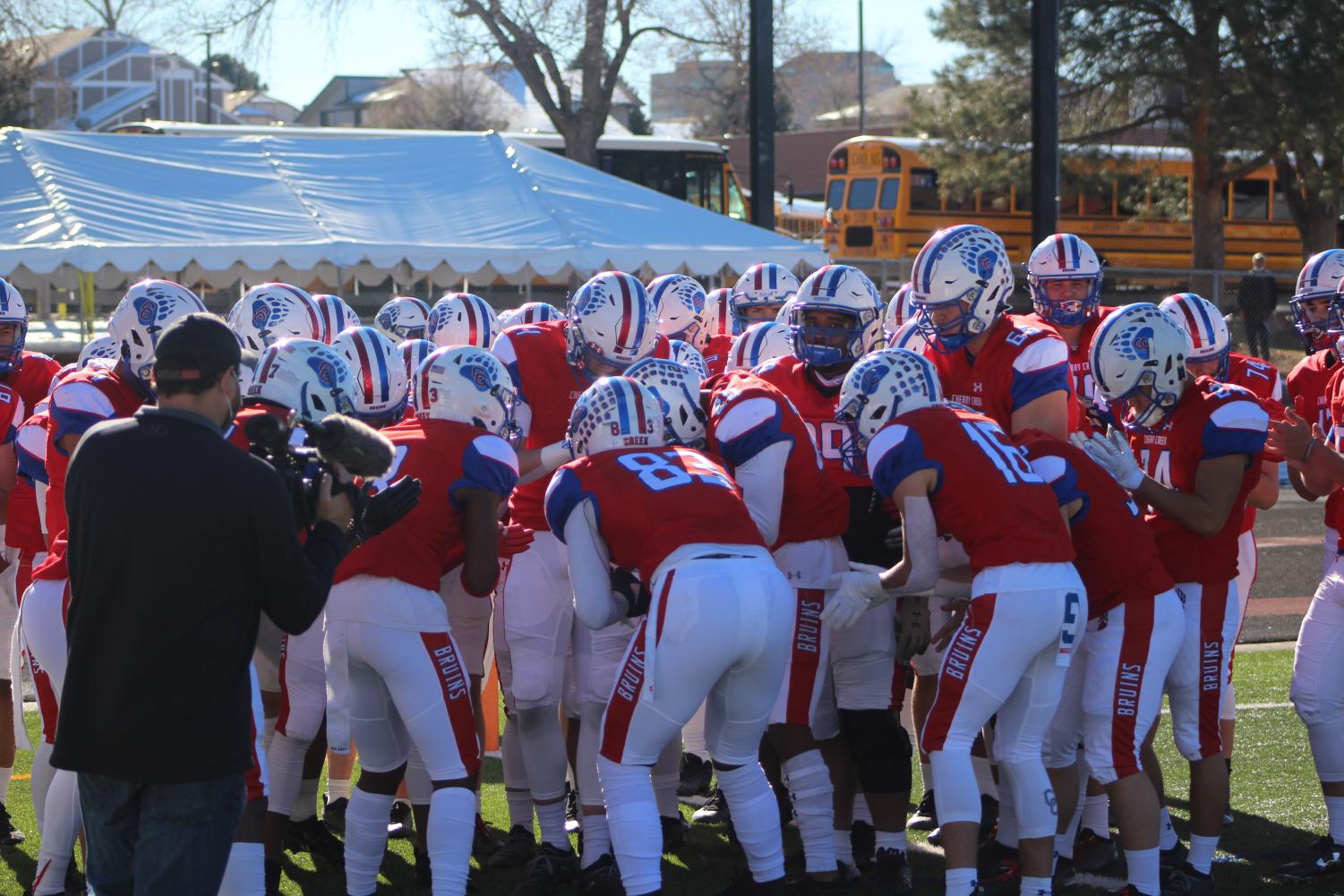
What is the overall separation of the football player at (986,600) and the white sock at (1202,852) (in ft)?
2.51

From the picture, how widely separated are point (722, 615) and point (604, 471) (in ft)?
1.92

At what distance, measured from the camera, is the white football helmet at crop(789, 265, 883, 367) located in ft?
18.7

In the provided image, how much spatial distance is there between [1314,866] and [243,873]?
3.59 metres

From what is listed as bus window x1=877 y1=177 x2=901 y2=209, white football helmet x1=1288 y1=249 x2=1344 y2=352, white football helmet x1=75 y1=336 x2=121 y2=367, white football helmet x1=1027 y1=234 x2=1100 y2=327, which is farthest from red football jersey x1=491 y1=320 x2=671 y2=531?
bus window x1=877 y1=177 x2=901 y2=209

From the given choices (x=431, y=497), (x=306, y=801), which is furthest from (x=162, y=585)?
(x=306, y=801)

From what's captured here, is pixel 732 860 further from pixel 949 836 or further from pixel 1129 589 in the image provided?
pixel 1129 589

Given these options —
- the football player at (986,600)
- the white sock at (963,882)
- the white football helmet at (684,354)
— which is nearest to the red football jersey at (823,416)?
the white football helmet at (684,354)

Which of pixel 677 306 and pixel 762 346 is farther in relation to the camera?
pixel 677 306

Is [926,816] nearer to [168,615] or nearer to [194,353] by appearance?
[168,615]

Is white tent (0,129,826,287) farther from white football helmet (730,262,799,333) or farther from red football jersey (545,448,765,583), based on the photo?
red football jersey (545,448,765,583)

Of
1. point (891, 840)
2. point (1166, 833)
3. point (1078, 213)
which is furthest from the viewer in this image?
point (1078, 213)

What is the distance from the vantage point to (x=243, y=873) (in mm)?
4328

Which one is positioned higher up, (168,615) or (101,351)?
(101,351)

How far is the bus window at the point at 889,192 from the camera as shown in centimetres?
2808
